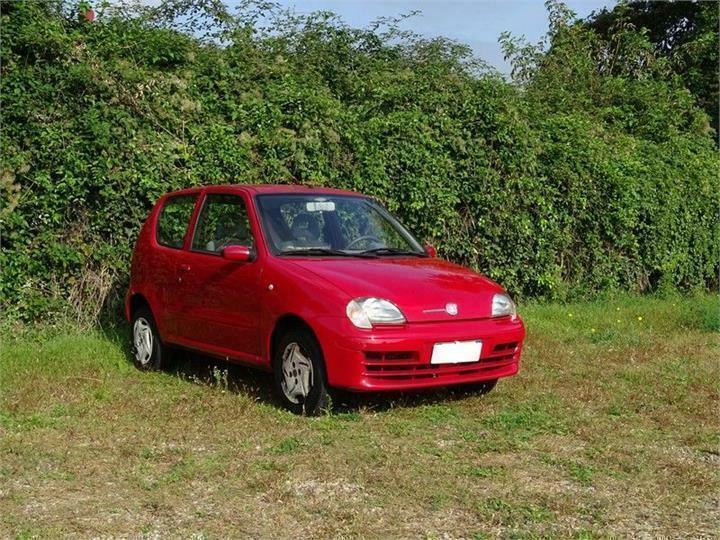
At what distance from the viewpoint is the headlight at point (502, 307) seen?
265 inches

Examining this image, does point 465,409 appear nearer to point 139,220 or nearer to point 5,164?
point 139,220

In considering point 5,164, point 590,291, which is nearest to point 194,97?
point 5,164

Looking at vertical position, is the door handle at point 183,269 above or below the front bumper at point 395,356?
above

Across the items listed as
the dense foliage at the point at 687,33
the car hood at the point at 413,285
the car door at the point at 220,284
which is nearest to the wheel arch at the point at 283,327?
the car door at the point at 220,284

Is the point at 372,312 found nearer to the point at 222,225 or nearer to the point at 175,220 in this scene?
the point at 222,225

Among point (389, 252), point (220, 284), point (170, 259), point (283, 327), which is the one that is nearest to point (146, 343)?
point (170, 259)

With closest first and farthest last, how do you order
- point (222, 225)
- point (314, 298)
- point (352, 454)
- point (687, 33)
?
point (352, 454) < point (314, 298) < point (222, 225) < point (687, 33)

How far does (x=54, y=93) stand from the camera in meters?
9.00

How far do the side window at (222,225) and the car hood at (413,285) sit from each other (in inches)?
28.9

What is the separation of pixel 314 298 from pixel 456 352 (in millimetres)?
1045

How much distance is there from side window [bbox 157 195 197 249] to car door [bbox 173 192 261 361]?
0.75 feet

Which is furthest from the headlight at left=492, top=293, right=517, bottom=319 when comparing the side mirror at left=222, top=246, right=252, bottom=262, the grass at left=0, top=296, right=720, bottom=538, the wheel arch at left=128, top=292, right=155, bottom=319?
the wheel arch at left=128, top=292, right=155, bottom=319

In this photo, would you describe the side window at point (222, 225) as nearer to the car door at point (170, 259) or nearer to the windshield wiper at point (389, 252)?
the car door at point (170, 259)

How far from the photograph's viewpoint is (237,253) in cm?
676
